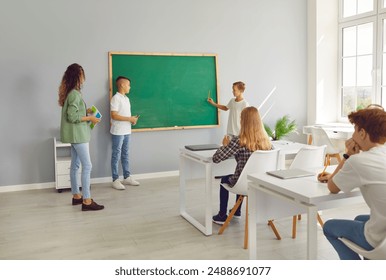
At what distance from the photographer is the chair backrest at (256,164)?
3357 mm

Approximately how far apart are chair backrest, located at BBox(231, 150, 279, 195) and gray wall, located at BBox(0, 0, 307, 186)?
2.91 meters

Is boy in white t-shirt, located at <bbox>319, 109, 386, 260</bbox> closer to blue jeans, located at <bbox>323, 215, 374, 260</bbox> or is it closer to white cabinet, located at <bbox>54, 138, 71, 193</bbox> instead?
blue jeans, located at <bbox>323, 215, 374, 260</bbox>

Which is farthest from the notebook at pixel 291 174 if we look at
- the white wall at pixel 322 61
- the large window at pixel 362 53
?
the white wall at pixel 322 61

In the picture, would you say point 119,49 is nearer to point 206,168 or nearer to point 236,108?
point 236,108

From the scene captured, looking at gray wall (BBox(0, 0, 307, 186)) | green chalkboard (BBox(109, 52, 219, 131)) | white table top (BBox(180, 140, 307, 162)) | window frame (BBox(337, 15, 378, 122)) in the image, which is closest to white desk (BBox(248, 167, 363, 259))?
white table top (BBox(180, 140, 307, 162))

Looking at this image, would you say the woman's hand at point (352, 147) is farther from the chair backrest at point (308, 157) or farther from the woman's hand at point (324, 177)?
the chair backrest at point (308, 157)

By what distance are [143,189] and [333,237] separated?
340 cm

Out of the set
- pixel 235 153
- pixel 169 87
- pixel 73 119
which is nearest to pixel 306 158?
pixel 235 153

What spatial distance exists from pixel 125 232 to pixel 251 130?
4.85 ft

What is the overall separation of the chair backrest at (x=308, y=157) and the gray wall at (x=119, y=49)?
296cm

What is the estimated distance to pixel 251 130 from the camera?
340 centimetres

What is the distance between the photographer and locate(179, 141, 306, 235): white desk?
Answer: 141 inches

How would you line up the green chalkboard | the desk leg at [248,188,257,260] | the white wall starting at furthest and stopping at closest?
1. the white wall
2. the green chalkboard
3. the desk leg at [248,188,257,260]

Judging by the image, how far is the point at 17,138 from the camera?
5.41 m
